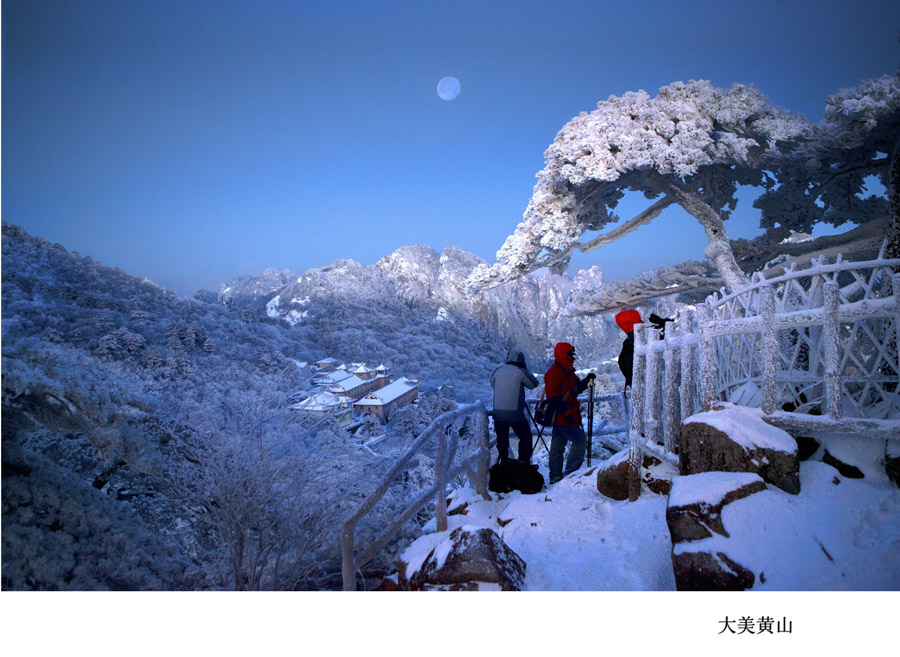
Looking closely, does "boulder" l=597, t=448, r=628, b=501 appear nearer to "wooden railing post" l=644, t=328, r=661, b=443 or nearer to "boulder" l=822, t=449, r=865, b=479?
"wooden railing post" l=644, t=328, r=661, b=443

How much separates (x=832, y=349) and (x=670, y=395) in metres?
1.04

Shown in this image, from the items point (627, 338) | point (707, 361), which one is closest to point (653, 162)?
point (627, 338)

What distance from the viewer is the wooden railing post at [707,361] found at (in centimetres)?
276

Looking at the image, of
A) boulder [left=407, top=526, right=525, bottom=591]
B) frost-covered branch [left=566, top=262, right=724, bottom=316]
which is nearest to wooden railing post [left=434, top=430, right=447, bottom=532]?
boulder [left=407, top=526, right=525, bottom=591]

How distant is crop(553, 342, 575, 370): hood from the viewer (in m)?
3.91

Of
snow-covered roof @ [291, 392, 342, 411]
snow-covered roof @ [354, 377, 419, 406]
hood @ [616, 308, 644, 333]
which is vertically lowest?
snow-covered roof @ [354, 377, 419, 406]

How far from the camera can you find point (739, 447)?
226cm

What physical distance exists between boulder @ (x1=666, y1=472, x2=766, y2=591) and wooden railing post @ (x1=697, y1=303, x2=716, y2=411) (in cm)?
70

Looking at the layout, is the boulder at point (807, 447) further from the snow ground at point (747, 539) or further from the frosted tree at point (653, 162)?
the frosted tree at point (653, 162)

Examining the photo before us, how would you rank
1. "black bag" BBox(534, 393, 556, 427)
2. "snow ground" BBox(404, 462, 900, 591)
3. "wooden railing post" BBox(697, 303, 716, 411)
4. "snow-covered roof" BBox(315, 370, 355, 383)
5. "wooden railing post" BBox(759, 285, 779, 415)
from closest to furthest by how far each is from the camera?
"snow ground" BBox(404, 462, 900, 591)
"wooden railing post" BBox(759, 285, 779, 415)
"wooden railing post" BBox(697, 303, 716, 411)
"black bag" BBox(534, 393, 556, 427)
"snow-covered roof" BBox(315, 370, 355, 383)

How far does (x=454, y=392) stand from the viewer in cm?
836

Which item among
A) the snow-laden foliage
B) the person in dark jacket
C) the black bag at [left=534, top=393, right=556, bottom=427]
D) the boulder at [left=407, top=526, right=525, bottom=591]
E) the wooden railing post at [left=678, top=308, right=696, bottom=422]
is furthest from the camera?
the person in dark jacket

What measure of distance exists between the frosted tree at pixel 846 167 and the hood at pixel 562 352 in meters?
4.12

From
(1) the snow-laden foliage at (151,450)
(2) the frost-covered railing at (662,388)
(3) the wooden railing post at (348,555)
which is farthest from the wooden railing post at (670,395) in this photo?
(1) the snow-laden foliage at (151,450)
